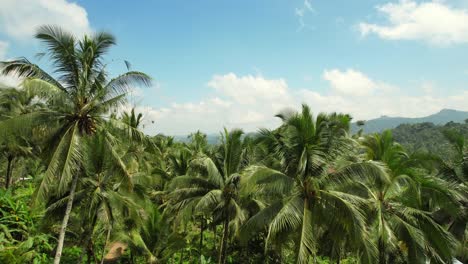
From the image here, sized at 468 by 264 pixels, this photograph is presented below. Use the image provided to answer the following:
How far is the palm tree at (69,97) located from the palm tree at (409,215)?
991cm

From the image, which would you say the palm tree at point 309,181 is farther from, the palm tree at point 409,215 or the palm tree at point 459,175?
the palm tree at point 459,175

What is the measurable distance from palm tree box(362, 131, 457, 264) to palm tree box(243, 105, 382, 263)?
128 centimetres

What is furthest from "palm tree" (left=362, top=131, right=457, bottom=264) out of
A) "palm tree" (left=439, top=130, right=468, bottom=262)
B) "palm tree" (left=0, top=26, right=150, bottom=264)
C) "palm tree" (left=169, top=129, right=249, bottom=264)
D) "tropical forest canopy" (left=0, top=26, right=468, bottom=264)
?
"palm tree" (left=0, top=26, right=150, bottom=264)

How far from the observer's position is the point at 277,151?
39.7 feet

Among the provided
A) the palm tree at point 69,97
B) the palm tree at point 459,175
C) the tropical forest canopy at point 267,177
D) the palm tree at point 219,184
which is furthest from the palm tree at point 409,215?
the palm tree at point 69,97

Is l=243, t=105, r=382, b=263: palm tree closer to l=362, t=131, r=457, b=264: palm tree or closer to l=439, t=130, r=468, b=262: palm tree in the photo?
l=362, t=131, r=457, b=264: palm tree

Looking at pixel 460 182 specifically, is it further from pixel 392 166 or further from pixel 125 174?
pixel 125 174

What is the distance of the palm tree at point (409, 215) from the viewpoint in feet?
38.1

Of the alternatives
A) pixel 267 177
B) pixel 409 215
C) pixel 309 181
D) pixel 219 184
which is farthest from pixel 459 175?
pixel 219 184

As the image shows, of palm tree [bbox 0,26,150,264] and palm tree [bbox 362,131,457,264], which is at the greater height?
palm tree [bbox 0,26,150,264]

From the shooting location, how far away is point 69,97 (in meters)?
11.9

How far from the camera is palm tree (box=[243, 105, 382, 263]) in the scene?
1040 centimetres

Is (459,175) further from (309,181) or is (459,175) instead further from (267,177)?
(267,177)

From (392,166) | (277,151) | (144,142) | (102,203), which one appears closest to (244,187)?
(277,151)
